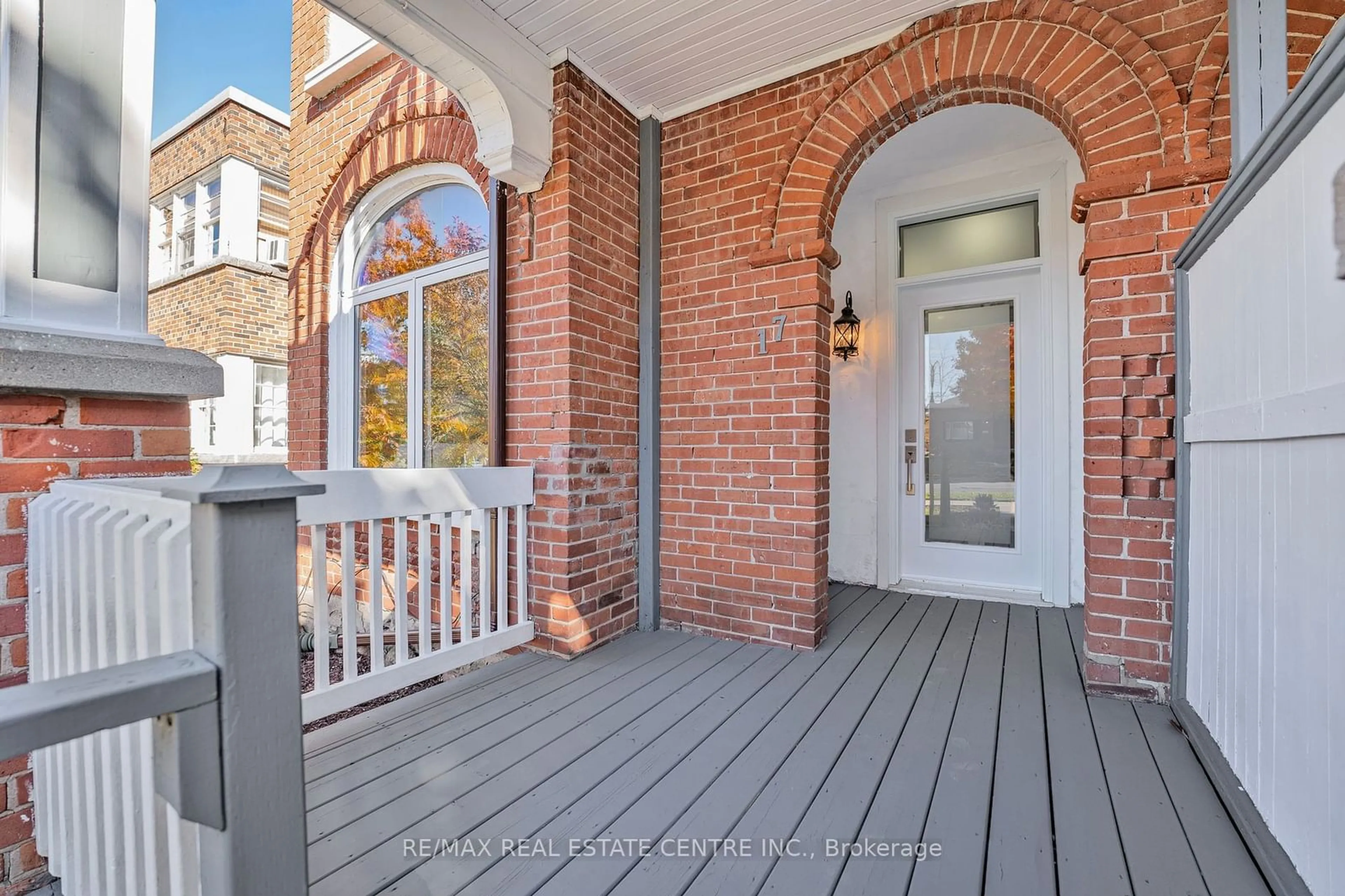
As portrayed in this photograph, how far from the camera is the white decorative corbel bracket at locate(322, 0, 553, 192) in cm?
218

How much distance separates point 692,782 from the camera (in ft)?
5.41

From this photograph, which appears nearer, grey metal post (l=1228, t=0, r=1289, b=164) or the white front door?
grey metal post (l=1228, t=0, r=1289, b=164)

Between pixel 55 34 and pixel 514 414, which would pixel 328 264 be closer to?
pixel 514 414

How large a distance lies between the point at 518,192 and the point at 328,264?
235 cm

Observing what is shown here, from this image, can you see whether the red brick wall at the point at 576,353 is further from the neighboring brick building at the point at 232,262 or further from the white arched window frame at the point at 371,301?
the neighboring brick building at the point at 232,262

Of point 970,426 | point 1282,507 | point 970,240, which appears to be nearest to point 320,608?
A: point 1282,507

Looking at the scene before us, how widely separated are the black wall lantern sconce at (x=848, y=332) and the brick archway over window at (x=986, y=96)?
3.75 feet

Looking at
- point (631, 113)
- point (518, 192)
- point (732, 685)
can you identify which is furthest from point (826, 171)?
point (732, 685)

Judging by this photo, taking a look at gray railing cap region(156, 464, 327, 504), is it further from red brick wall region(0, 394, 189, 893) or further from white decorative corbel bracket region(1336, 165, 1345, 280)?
white decorative corbel bracket region(1336, 165, 1345, 280)

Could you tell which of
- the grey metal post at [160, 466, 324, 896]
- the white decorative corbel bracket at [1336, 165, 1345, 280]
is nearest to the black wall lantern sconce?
the white decorative corbel bracket at [1336, 165, 1345, 280]

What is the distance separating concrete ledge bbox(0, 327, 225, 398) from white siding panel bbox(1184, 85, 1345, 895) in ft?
8.14

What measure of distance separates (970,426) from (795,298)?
5.63 ft

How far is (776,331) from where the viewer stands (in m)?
2.74

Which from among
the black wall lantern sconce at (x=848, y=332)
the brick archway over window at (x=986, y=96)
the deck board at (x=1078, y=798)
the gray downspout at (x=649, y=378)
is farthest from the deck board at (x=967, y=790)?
the black wall lantern sconce at (x=848, y=332)
